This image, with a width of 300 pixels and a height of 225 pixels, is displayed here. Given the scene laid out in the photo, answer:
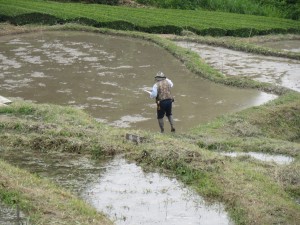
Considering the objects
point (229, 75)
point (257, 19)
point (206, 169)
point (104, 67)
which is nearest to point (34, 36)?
point (104, 67)

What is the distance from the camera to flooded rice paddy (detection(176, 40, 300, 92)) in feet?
51.3

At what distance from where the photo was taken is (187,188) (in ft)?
23.6

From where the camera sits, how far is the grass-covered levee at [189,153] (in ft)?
20.4

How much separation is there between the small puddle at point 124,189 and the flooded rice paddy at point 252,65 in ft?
25.5

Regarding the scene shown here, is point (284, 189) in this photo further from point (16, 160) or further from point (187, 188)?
point (16, 160)

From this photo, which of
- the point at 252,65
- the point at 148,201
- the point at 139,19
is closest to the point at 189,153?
the point at 148,201

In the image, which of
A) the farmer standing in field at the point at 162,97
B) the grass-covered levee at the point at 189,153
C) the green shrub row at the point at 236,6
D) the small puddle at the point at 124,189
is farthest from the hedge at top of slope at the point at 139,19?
the small puddle at the point at 124,189

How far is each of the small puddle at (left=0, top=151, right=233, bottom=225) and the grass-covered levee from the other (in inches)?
7.7

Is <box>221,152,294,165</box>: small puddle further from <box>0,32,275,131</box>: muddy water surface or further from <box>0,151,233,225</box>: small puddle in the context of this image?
<box>0,32,275,131</box>: muddy water surface

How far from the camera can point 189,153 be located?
25.9 ft

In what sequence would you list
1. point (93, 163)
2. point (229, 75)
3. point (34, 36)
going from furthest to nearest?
point (34, 36)
point (229, 75)
point (93, 163)

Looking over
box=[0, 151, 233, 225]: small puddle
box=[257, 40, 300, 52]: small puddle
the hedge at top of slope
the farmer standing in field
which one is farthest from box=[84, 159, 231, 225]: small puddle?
the hedge at top of slope

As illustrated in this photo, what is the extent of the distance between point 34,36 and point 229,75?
320 inches

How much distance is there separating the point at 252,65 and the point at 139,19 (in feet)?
24.9
